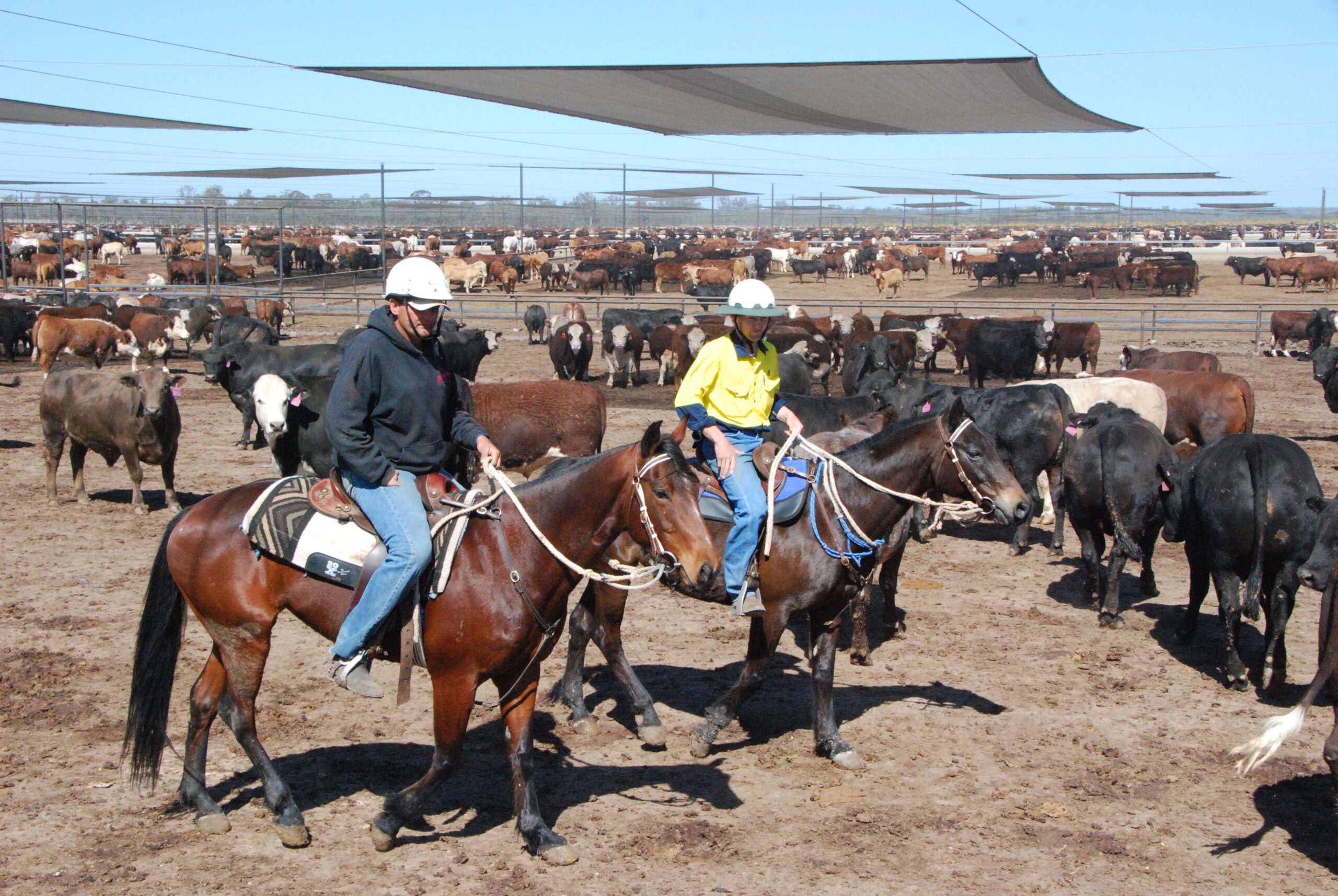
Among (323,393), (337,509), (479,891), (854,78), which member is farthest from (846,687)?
(854,78)

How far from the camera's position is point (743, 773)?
5.58 metres

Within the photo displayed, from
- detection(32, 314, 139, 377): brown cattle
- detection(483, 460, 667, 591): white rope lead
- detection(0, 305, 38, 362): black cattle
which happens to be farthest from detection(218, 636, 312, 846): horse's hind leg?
detection(0, 305, 38, 362): black cattle

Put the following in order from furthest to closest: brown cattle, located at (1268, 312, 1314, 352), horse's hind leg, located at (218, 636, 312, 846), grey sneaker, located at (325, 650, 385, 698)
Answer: brown cattle, located at (1268, 312, 1314, 352), horse's hind leg, located at (218, 636, 312, 846), grey sneaker, located at (325, 650, 385, 698)

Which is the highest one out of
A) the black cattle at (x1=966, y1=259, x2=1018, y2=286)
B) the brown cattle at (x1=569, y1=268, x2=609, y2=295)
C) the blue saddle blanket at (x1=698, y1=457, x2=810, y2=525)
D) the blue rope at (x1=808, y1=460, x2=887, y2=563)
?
the black cattle at (x1=966, y1=259, x2=1018, y2=286)

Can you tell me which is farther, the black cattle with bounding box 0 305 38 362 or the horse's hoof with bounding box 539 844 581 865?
the black cattle with bounding box 0 305 38 362

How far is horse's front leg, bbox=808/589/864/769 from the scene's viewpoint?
5.66m

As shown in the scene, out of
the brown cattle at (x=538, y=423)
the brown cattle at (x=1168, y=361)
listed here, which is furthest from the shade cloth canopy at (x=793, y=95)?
the brown cattle at (x=538, y=423)

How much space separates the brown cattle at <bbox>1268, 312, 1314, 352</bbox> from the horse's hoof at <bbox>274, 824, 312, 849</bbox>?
2478 centimetres

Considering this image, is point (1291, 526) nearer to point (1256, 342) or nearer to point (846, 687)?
point (846, 687)

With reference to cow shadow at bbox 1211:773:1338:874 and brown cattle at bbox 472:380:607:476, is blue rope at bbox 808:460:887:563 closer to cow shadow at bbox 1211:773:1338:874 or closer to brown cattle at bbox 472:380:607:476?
cow shadow at bbox 1211:773:1338:874

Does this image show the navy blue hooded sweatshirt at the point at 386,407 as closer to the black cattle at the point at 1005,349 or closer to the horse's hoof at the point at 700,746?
the horse's hoof at the point at 700,746

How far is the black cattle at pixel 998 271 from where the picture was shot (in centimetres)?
4666

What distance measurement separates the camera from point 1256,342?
2472 cm

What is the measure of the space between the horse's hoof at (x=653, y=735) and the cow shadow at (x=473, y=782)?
0.58 feet
